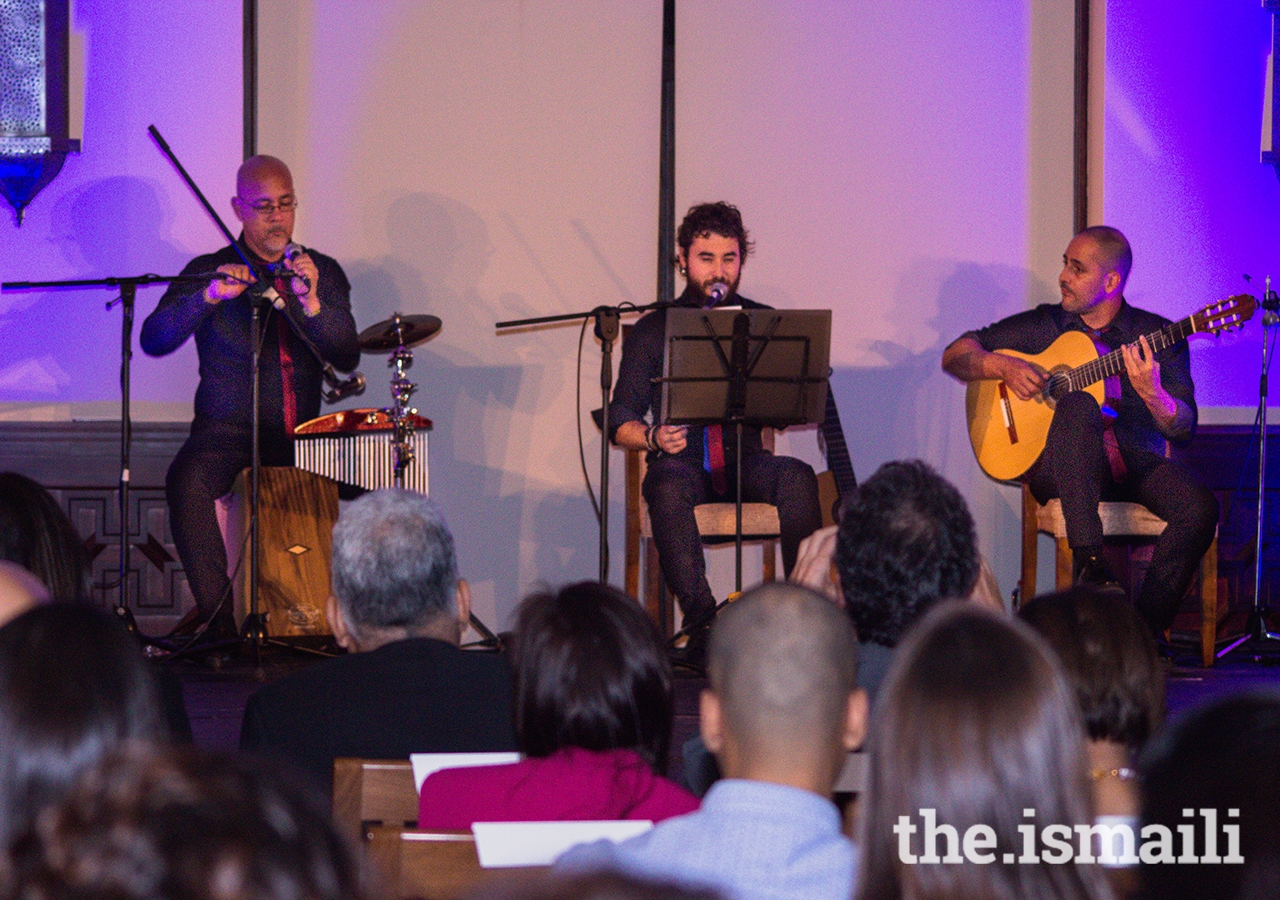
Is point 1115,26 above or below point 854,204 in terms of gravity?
above

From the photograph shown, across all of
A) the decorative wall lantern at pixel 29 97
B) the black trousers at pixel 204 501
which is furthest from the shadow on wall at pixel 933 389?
the decorative wall lantern at pixel 29 97

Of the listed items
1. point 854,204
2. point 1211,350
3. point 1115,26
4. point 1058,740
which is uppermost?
point 1115,26

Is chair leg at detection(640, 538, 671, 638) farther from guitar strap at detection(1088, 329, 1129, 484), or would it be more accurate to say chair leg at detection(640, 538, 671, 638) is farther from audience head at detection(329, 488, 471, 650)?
audience head at detection(329, 488, 471, 650)

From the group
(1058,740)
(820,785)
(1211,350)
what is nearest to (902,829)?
(1058,740)

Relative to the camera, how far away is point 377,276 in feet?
20.0

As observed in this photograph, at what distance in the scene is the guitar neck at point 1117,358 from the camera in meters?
5.07

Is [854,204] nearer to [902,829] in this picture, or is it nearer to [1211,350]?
[1211,350]

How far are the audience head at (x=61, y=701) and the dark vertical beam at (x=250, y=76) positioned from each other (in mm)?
5231

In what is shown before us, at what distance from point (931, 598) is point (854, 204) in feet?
13.8

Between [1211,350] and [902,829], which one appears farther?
[1211,350]

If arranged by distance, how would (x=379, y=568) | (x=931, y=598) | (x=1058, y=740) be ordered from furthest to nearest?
(x=379, y=568) → (x=931, y=598) → (x=1058, y=740)

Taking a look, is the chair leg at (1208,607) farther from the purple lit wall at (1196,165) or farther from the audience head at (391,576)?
the audience head at (391,576)

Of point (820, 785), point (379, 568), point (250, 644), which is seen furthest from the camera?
point (250, 644)

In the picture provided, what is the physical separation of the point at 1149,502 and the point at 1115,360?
541mm
